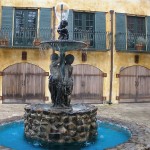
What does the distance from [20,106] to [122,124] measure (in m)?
8.44

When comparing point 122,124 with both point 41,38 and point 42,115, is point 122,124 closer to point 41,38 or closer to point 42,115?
point 42,115

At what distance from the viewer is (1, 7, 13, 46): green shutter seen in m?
17.9

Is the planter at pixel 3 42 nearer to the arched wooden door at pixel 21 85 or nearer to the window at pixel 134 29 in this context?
the arched wooden door at pixel 21 85

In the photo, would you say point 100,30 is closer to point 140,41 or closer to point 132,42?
point 132,42

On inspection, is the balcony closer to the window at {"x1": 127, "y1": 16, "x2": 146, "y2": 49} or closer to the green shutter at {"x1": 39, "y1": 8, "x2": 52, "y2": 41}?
the green shutter at {"x1": 39, "y1": 8, "x2": 52, "y2": 41}

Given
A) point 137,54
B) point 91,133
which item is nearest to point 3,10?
point 137,54

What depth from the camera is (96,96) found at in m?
18.9

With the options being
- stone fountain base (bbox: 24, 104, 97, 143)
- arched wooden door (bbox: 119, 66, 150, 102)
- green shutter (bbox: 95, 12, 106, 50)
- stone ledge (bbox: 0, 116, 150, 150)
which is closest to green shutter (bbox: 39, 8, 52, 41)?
green shutter (bbox: 95, 12, 106, 50)

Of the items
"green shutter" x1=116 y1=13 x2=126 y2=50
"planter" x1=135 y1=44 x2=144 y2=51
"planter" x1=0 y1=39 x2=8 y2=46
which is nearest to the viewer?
"planter" x1=0 y1=39 x2=8 y2=46

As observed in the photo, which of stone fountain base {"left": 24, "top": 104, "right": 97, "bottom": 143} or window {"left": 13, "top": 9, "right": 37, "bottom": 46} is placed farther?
window {"left": 13, "top": 9, "right": 37, "bottom": 46}

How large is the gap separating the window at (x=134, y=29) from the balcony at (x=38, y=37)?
65.0 inches

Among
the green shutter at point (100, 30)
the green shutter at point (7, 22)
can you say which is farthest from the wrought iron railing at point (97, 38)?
the green shutter at point (7, 22)

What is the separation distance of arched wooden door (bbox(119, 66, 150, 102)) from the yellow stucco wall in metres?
0.37

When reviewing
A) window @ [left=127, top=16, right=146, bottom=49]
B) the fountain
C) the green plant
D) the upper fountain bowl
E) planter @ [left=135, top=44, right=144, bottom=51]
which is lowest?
the fountain
